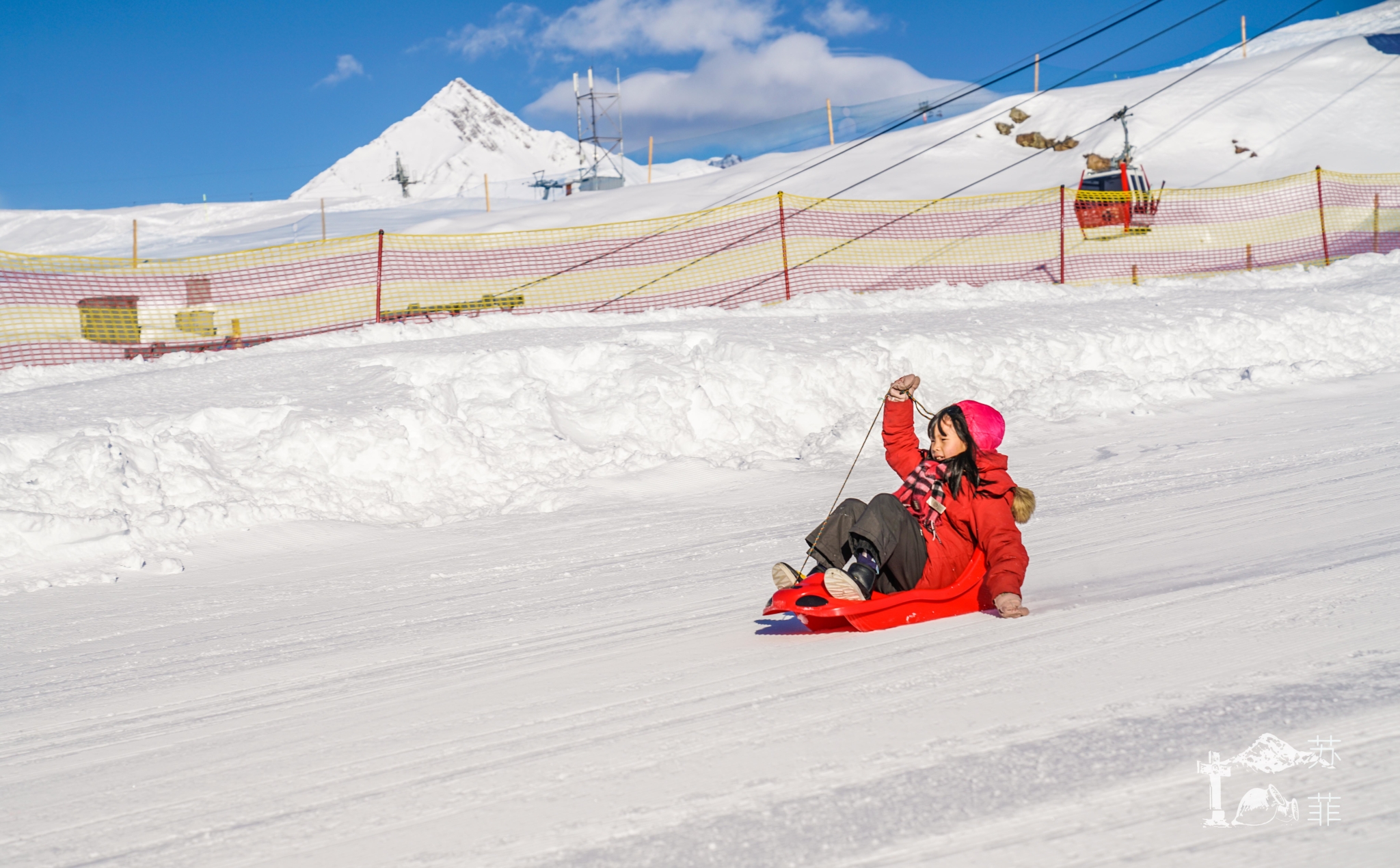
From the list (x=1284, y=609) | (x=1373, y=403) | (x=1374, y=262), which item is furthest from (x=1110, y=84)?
(x=1284, y=609)

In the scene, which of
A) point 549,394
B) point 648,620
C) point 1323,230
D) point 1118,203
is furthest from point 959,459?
point 1118,203

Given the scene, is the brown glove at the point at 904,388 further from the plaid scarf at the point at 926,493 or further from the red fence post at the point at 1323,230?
the red fence post at the point at 1323,230

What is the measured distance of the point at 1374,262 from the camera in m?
17.4

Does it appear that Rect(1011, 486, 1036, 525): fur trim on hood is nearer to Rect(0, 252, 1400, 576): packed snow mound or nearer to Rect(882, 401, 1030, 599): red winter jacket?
Rect(882, 401, 1030, 599): red winter jacket

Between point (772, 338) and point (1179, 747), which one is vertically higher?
point (772, 338)

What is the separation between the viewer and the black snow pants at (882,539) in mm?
3922

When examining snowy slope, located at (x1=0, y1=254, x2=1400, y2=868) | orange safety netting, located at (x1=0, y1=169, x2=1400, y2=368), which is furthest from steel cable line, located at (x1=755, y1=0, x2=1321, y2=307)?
snowy slope, located at (x1=0, y1=254, x2=1400, y2=868)

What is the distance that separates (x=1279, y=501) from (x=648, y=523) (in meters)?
4.05

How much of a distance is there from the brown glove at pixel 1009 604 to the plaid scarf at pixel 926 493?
462 millimetres

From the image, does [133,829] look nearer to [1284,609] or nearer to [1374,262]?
[1284,609]

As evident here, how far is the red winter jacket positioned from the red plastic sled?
6 cm

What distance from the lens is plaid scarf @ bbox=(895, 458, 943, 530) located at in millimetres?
4262

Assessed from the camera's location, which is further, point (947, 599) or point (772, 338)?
point (772, 338)

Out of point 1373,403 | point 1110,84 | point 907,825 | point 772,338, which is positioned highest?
point 1110,84
